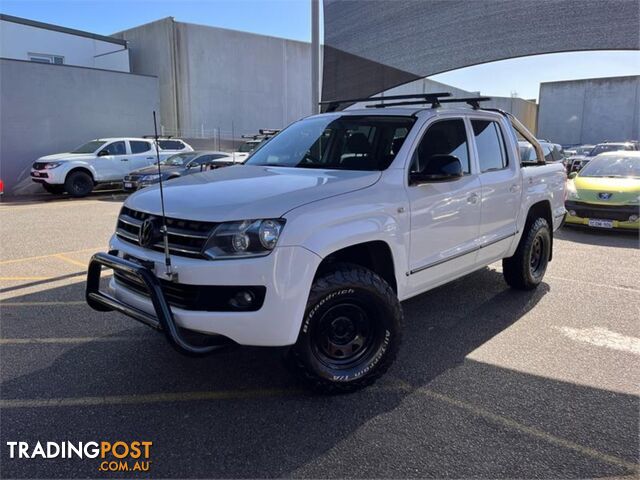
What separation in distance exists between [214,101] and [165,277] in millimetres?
24609

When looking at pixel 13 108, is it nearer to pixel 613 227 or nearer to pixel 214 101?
pixel 214 101

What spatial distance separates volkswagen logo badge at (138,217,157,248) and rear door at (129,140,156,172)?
15.2 m

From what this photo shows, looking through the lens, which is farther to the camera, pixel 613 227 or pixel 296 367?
pixel 613 227

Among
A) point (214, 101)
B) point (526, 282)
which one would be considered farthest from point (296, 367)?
point (214, 101)

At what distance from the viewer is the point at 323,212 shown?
3164 millimetres

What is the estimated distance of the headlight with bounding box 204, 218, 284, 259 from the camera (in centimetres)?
296

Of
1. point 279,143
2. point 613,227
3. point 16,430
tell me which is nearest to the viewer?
point 16,430

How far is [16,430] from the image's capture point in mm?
3055

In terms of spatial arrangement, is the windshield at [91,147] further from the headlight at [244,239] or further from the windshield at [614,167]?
the headlight at [244,239]

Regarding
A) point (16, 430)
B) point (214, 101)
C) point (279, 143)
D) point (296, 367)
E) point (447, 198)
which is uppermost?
point (214, 101)

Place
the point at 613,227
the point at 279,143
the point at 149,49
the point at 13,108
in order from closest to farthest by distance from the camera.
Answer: the point at 279,143
the point at 613,227
the point at 13,108
the point at 149,49

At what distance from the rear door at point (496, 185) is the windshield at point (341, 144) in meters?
1.01

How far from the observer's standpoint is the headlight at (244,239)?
2963 mm

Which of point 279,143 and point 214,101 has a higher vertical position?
point 214,101
